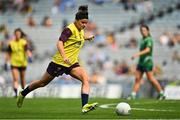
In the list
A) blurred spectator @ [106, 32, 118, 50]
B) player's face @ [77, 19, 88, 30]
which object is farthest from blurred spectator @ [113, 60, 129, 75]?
player's face @ [77, 19, 88, 30]

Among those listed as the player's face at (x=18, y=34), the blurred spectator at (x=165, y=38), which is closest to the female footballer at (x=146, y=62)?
the player's face at (x=18, y=34)

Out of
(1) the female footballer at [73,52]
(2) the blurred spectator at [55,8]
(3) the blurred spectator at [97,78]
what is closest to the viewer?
(1) the female footballer at [73,52]

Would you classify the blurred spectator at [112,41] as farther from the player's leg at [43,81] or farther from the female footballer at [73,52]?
the female footballer at [73,52]

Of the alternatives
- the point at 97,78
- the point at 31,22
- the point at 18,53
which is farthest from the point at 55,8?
the point at 18,53

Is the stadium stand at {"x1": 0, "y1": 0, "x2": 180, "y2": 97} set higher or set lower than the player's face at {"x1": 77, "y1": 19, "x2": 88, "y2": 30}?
higher

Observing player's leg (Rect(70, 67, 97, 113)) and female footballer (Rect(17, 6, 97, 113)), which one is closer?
player's leg (Rect(70, 67, 97, 113))

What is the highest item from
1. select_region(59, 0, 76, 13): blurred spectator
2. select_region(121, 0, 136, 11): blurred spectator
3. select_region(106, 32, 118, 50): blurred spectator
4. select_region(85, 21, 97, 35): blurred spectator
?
select_region(59, 0, 76, 13): blurred spectator

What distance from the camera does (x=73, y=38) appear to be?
1540 cm

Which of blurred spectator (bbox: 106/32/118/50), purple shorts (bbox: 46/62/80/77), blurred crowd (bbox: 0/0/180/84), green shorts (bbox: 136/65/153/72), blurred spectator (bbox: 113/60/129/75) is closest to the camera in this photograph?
purple shorts (bbox: 46/62/80/77)

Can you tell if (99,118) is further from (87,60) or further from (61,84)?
(87,60)

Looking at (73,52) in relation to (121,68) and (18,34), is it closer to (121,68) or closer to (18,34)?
(18,34)

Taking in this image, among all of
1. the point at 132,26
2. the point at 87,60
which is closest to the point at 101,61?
the point at 87,60

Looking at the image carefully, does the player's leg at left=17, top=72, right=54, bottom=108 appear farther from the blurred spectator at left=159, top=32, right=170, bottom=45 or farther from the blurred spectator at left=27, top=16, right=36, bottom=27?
the blurred spectator at left=27, top=16, right=36, bottom=27

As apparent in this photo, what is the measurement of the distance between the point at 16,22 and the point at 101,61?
767 centimetres
